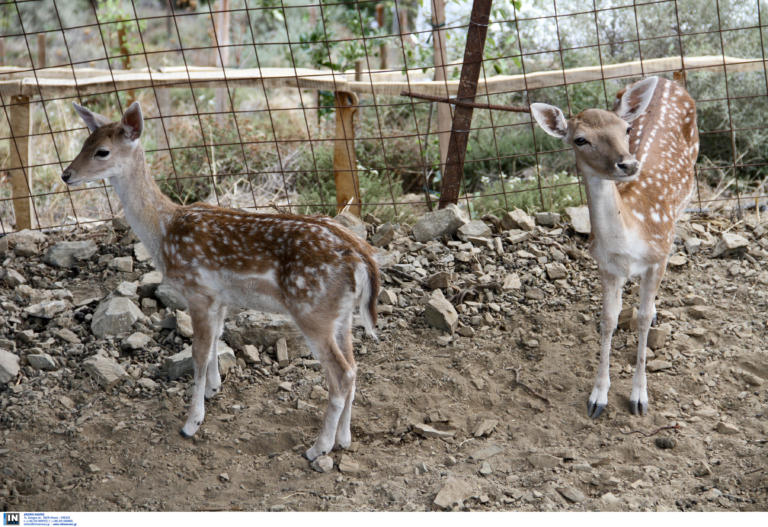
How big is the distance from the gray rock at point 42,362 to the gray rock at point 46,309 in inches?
20.1

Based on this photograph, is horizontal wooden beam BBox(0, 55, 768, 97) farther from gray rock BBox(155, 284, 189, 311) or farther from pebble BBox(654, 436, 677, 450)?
pebble BBox(654, 436, 677, 450)

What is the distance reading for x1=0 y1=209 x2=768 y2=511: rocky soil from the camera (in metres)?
4.20

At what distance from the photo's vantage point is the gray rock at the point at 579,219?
6380mm

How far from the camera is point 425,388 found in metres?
5.02

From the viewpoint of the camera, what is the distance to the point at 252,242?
451 centimetres

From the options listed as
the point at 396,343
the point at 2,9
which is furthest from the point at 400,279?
the point at 2,9

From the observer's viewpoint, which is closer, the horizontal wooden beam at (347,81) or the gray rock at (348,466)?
the gray rock at (348,466)

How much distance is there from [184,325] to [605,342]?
8.89 feet

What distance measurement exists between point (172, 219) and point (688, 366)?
10.7 feet

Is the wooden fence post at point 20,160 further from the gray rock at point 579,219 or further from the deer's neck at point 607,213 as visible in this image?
the deer's neck at point 607,213

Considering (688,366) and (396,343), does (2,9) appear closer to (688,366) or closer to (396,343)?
(396,343)

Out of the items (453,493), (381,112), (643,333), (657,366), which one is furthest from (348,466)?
(381,112)

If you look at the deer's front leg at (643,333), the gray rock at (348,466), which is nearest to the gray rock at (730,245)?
the deer's front leg at (643,333)

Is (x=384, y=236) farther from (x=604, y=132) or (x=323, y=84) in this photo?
(x=604, y=132)
